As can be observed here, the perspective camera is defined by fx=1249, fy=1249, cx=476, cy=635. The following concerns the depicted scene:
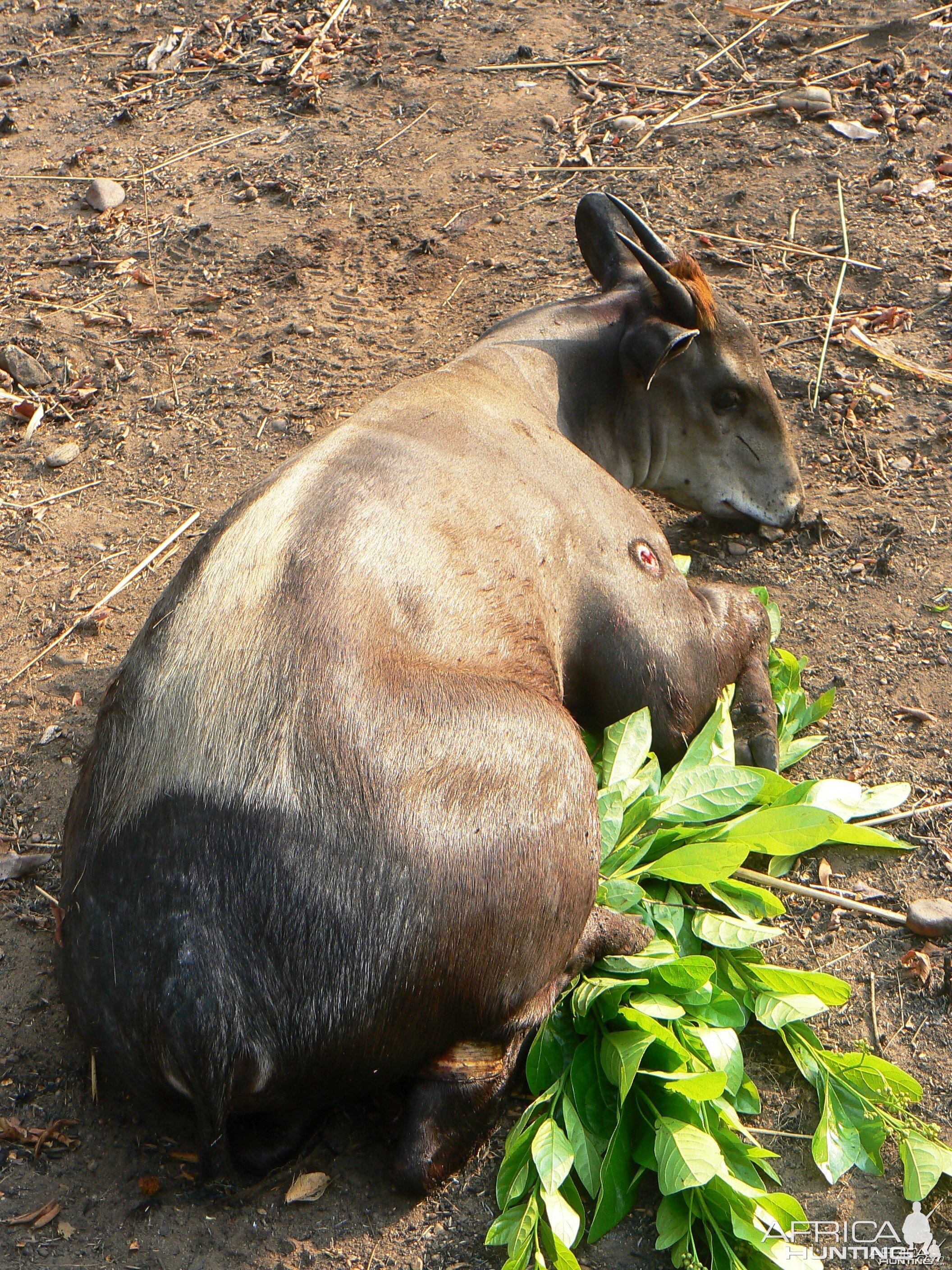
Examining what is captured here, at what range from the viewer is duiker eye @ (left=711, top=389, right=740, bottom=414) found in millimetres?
4609

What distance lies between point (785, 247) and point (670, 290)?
2.09m

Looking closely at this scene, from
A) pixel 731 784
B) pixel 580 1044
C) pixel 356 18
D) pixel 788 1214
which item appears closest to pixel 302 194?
pixel 356 18

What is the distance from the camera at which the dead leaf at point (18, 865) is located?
3498 mm

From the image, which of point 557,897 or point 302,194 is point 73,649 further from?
point 302,194

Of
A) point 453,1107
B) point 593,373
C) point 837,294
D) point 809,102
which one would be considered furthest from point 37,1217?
point 809,102

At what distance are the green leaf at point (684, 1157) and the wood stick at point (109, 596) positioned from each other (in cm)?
264

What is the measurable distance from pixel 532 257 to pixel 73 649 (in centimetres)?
315

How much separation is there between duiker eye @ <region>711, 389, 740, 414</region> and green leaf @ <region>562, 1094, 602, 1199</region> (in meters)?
2.73

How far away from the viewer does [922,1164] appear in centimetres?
271

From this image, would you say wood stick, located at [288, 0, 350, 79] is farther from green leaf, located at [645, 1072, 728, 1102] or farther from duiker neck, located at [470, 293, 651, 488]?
green leaf, located at [645, 1072, 728, 1102]

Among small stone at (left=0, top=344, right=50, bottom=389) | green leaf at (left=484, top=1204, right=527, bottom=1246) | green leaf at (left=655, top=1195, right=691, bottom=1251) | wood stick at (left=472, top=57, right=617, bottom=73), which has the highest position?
small stone at (left=0, top=344, right=50, bottom=389)

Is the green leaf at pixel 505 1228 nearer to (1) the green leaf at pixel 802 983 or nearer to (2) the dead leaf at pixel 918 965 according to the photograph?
(1) the green leaf at pixel 802 983

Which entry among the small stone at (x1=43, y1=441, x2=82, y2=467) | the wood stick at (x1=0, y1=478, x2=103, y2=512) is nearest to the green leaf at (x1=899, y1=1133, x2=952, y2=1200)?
the wood stick at (x1=0, y1=478, x2=103, y2=512)

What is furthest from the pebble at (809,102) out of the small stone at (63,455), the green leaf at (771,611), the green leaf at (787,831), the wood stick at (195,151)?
the green leaf at (787,831)
